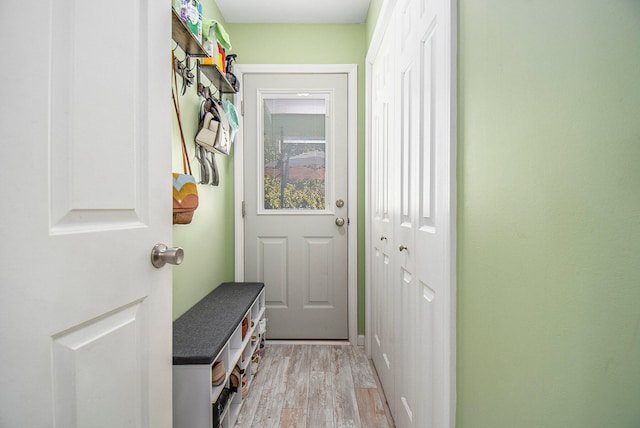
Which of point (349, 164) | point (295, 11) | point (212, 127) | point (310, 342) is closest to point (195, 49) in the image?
point (212, 127)

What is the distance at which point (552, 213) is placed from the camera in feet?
1.84

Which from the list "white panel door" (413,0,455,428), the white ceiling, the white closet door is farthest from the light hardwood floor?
the white ceiling

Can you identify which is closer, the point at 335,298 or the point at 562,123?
the point at 562,123

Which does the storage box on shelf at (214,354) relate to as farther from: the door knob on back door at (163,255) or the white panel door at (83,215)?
the door knob on back door at (163,255)

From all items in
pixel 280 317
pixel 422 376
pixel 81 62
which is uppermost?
pixel 81 62

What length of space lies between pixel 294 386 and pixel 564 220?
6.25ft

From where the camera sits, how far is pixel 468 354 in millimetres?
889

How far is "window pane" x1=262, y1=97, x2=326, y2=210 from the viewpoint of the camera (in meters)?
2.73

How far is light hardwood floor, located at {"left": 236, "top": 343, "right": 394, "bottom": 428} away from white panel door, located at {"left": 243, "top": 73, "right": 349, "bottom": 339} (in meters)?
0.29

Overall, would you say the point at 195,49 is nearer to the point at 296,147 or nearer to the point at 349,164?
the point at 296,147

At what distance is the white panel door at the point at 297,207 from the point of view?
8.89 ft

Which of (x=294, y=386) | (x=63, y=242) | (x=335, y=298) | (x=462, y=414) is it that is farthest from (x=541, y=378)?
(x=335, y=298)

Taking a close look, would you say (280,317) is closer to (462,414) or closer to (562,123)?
(462,414)

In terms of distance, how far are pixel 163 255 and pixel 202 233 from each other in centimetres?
134
